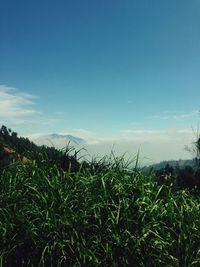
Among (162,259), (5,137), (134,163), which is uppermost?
(5,137)

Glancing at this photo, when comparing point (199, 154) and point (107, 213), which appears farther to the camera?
point (199, 154)

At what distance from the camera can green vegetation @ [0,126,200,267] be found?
546 centimetres

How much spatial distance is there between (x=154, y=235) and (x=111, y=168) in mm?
1663

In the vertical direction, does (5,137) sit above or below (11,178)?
above

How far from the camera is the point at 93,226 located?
571cm

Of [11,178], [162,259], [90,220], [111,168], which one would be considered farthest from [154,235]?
[11,178]

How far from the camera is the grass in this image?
5457mm

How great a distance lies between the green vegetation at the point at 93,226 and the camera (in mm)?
5457

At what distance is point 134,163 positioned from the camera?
7520 millimetres

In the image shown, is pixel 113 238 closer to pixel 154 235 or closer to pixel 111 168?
pixel 154 235

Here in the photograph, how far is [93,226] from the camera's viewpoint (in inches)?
225

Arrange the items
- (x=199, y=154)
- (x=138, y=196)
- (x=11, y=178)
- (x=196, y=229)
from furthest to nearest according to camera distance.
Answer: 1. (x=199, y=154)
2. (x=11, y=178)
3. (x=138, y=196)
4. (x=196, y=229)

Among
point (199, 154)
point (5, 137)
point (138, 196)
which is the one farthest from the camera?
point (5, 137)

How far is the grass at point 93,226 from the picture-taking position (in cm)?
546
